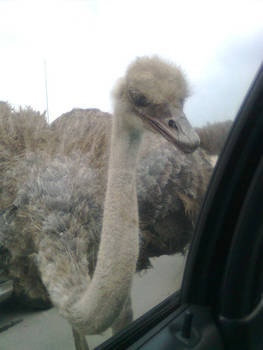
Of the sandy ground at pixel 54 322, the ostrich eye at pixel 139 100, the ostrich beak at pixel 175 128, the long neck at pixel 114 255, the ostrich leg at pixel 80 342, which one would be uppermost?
the ostrich eye at pixel 139 100

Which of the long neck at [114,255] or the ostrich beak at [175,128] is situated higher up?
the ostrich beak at [175,128]

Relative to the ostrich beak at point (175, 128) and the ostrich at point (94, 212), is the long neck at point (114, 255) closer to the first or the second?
the ostrich at point (94, 212)

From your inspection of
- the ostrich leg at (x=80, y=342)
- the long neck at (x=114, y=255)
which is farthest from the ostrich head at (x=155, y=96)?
the ostrich leg at (x=80, y=342)

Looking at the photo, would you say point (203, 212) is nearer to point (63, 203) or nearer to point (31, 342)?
point (63, 203)

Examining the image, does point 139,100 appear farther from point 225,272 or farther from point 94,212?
point 225,272

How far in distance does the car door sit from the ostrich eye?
50cm

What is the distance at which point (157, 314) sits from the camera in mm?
1707

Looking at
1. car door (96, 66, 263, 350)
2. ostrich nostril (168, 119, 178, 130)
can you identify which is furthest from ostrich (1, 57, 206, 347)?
car door (96, 66, 263, 350)

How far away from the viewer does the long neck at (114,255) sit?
170cm

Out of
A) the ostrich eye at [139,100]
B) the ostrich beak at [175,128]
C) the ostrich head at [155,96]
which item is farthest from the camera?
the ostrich eye at [139,100]

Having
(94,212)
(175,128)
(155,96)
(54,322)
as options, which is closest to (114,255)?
(94,212)

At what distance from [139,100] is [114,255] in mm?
738

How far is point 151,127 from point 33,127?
0.55 meters

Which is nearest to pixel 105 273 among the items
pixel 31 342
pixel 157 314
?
pixel 157 314
